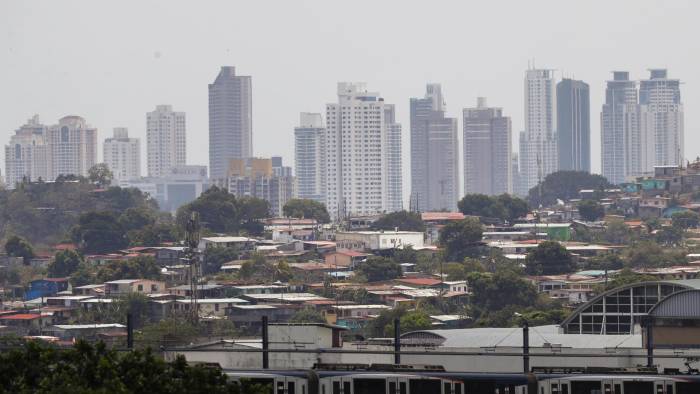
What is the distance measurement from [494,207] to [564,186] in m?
33.7

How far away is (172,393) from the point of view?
17062 mm

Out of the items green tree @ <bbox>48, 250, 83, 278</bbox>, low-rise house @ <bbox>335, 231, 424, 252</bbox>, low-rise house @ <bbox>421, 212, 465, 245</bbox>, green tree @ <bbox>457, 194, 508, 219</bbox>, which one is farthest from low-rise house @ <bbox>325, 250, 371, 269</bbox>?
green tree @ <bbox>457, 194, 508, 219</bbox>

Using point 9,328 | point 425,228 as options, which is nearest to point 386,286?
point 9,328

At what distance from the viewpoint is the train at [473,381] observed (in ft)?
64.5

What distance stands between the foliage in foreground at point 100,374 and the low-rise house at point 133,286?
50753 millimetres

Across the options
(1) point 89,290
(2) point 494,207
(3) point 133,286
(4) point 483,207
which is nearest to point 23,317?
(3) point 133,286

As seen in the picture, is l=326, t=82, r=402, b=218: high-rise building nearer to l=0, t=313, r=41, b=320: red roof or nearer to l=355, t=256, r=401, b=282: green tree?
l=355, t=256, r=401, b=282: green tree

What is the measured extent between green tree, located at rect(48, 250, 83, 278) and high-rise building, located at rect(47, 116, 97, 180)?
116 meters

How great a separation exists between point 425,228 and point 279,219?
36.3 ft

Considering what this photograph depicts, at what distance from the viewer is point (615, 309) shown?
33844mm

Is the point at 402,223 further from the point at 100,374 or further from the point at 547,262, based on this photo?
the point at 100,374

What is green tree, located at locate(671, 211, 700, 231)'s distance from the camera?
9812 cm

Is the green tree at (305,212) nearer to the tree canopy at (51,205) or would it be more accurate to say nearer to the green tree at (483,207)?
the tree canopy at (51,205)

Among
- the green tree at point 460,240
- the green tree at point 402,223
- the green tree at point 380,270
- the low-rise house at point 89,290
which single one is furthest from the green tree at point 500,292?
the green tree at point 402,223
